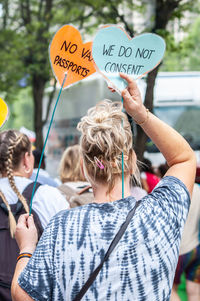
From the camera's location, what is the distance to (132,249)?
1499 mm

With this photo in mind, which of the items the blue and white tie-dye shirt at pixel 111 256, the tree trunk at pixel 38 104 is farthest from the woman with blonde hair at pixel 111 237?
the tree trunk at pixel 38 104

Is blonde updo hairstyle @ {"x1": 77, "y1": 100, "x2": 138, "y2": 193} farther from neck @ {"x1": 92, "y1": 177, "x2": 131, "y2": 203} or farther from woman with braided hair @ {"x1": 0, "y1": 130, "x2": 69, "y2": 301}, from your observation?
woman with braided hair @ {"x1": 0, "y1": 130, "x2": 69, "y2": 301}

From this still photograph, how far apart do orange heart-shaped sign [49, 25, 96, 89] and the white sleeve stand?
25.4 inches

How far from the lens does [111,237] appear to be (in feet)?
4.92

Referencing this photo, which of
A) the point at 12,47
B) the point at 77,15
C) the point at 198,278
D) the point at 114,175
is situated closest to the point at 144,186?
the point at 198,278

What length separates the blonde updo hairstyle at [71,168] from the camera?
173 inches

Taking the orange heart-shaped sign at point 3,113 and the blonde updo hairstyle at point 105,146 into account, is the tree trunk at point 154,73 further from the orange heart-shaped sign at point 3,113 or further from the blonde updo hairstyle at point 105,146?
the blonde updo hairstyle at point 105,146

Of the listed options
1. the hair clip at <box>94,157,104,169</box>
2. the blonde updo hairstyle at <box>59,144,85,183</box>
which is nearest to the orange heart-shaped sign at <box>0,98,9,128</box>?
the hair clip at <box>94,157,104,169</box>

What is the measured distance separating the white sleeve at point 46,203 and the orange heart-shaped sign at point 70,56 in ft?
2.12

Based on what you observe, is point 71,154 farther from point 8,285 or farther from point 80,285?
point 80,285

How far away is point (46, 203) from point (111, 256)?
1061mm

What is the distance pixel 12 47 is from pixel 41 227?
33.4 ft

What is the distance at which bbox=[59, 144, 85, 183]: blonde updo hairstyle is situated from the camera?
439 cm

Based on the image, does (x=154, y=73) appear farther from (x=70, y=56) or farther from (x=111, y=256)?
(x=111, y=256)
